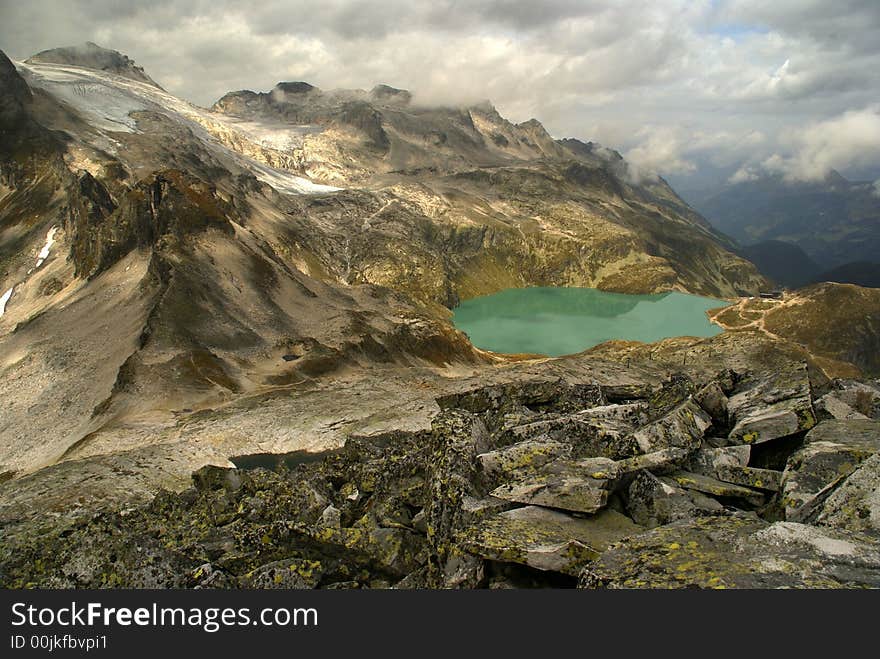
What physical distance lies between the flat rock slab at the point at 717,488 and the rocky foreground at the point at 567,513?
0.04 meters

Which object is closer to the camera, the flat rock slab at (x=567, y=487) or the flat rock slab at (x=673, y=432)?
the flat rock slab at (x=567, y=487)

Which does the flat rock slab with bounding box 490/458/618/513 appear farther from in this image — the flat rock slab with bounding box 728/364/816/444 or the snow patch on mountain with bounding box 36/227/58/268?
the snow patch on mountain with bounding box 36/227/58/268

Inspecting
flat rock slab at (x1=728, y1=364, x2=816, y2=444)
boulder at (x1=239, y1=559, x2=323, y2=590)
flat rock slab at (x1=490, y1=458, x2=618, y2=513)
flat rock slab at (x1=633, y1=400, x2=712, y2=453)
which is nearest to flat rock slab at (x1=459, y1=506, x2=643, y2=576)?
flat rock slab at (x1=490, y1=458, x2=618, y2=513)

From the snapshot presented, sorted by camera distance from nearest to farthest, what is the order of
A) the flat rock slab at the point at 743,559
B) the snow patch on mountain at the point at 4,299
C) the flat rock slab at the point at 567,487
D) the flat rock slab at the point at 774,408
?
the flat rock slab at the point at 743,559 → the flat rock slab at the point at 567,487 → the flat rock slab at the point at 774,408 → the snow patch on mountain at the point at 4,299

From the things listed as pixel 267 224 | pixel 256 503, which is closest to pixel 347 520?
pixel 256 503

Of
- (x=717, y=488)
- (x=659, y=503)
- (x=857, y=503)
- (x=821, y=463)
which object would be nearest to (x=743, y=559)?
(x=857, y=503)

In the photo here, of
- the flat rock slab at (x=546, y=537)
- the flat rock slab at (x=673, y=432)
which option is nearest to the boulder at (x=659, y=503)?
the flat rock slab at (x=546, y=537)

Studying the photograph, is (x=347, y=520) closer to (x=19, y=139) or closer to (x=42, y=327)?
(x=42, y=327)

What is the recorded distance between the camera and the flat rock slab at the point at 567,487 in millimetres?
11781

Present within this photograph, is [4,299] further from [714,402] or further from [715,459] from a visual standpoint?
[715,459]

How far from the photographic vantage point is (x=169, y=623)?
25.2 ft

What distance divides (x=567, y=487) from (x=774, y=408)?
7.82 metres

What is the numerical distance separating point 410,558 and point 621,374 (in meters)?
61.9

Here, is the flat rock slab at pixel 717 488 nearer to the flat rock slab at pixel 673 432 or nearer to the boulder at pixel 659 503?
the boulder at pixel 659 503
